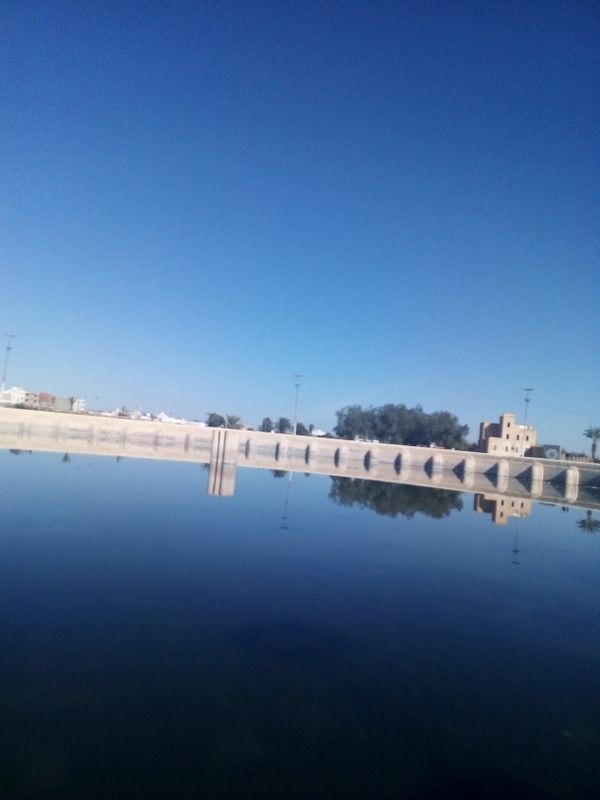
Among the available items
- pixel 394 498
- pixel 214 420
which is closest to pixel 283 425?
pixel 214 420

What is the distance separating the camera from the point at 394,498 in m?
28.2

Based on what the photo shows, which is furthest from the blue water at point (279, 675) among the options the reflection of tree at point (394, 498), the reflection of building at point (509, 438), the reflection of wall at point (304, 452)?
the reflection of building at point (509, 438)

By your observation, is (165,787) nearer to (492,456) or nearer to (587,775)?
(587,775)

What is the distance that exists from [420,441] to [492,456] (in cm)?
1890

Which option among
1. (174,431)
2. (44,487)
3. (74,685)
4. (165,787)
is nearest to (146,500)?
(44,487)

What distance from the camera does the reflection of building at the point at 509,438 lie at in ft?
220

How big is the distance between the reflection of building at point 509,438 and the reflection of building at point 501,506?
1317 inches

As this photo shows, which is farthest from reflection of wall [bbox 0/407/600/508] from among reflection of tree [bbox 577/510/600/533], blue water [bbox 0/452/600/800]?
blue water [bbox 0/452/600/800]

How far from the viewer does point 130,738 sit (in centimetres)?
493

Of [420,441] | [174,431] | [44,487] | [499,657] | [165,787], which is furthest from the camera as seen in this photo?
[420,441]

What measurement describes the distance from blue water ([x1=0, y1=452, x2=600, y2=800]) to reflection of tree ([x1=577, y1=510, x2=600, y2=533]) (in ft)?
44.3

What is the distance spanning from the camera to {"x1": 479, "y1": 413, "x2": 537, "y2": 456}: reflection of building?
67.1m

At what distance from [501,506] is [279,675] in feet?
83.6

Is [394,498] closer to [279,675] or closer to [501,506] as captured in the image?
[501,506]
